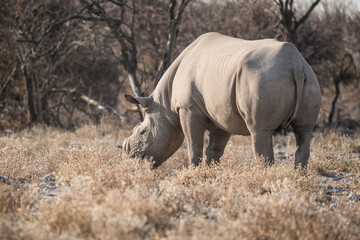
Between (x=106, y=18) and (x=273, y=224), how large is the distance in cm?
854

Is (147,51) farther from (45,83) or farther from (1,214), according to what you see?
(1,214)

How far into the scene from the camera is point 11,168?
6.38m

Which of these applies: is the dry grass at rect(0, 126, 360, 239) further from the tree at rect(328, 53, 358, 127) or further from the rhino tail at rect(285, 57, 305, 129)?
the tree at rect(328, 53, 358, 127)

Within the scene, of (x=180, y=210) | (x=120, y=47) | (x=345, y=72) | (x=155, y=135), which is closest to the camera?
(x=180, y=210)

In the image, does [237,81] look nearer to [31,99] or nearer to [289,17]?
[289,17]

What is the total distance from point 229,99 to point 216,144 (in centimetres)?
150

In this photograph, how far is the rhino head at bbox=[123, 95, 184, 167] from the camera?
23.8ft

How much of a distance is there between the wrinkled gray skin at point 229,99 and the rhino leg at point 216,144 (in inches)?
0.6

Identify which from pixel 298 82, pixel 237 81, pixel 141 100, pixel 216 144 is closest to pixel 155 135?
pixel 141 100

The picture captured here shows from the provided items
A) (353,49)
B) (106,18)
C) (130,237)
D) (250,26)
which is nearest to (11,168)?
(130,237)

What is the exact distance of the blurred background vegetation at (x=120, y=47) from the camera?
13.5 meters

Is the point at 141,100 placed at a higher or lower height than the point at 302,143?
higher

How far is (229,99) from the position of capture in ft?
19.6

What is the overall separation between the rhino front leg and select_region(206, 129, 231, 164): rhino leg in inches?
18.9
